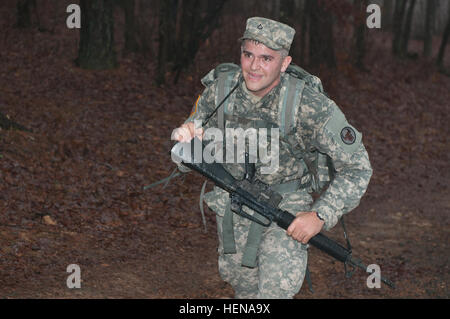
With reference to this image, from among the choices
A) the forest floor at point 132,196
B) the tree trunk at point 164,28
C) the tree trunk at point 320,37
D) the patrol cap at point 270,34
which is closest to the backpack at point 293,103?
the patrol cap at point 270,34

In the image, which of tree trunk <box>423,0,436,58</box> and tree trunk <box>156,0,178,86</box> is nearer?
tree trunk <box>156,0,178,86</box>

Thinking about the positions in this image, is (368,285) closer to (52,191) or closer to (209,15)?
(52,191)

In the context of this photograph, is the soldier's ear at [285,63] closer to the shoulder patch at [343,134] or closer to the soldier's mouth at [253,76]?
the soldier's mouth at [253,76]

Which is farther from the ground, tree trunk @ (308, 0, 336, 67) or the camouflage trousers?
tree trunk @ (308, 0, 336, 67)

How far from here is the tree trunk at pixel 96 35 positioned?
40.8ft

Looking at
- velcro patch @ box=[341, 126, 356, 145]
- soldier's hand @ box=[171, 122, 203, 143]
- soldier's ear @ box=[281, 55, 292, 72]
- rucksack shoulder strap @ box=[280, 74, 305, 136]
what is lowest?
soldier's hand @ box=[171, 122, 203, 143]

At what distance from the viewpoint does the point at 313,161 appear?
4051 mm

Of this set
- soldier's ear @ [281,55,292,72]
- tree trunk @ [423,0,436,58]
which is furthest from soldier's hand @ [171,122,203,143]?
tree trunk @ [423,0,436,58]

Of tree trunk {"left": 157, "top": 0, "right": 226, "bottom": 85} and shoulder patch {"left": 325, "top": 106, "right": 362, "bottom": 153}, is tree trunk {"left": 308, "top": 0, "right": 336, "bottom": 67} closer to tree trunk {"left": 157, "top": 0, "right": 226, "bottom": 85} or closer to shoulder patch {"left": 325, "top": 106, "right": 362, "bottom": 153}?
tree trunk {"left": 157, "top": 0, "right": 226, "bottom": 85}

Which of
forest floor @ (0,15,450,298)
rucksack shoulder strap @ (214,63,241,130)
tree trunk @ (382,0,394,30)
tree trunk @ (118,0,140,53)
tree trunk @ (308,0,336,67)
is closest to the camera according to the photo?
rucksack shoulder strap @ (214,63,241,130)

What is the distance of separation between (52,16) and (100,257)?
13377 mm

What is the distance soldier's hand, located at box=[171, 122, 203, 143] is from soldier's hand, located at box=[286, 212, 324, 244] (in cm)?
97

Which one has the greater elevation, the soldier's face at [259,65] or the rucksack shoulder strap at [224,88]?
the soldier's face at [259,65]

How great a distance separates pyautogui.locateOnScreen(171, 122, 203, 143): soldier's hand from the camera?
3.90m
